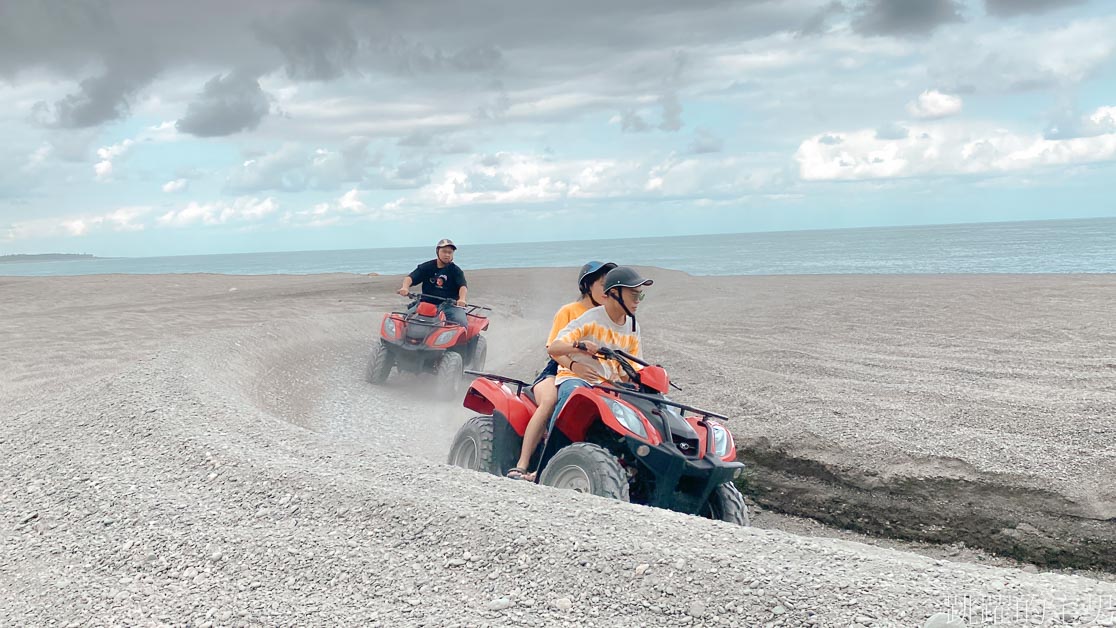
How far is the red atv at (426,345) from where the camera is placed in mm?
12000

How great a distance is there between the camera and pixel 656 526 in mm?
4773

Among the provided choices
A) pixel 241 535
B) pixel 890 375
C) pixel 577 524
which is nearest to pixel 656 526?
pixel 577 524

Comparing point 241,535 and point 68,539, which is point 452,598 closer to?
point 241,535

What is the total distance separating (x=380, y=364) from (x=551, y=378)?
6.42 metres

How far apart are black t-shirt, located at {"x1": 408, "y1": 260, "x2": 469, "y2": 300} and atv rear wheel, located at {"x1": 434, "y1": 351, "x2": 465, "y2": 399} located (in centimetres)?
95

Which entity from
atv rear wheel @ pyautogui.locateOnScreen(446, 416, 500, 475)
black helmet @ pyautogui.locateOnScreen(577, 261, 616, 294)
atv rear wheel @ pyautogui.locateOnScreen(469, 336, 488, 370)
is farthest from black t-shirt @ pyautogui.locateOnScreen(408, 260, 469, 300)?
black helmet @ pyautogui.locateOnScreen(577, 261, 616, 294)

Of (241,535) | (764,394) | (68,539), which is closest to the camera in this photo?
(241,535)

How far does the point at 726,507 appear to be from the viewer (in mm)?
5863

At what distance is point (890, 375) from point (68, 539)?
948 centimetres

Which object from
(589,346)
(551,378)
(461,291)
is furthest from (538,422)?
A: (461,291)

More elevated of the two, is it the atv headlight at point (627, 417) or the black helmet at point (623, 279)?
the black helmet at point (623, 279)

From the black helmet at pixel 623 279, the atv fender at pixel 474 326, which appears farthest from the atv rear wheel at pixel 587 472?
the atv fender at pixel 474 326

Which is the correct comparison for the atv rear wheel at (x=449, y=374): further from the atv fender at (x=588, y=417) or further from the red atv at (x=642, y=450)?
the atv fender at (x=588, y=417)

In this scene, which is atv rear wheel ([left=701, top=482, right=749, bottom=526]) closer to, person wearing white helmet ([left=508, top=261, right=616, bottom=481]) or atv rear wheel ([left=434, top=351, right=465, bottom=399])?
person wearing white helmet ([left=508, top=261, right=616, bottom=481])
